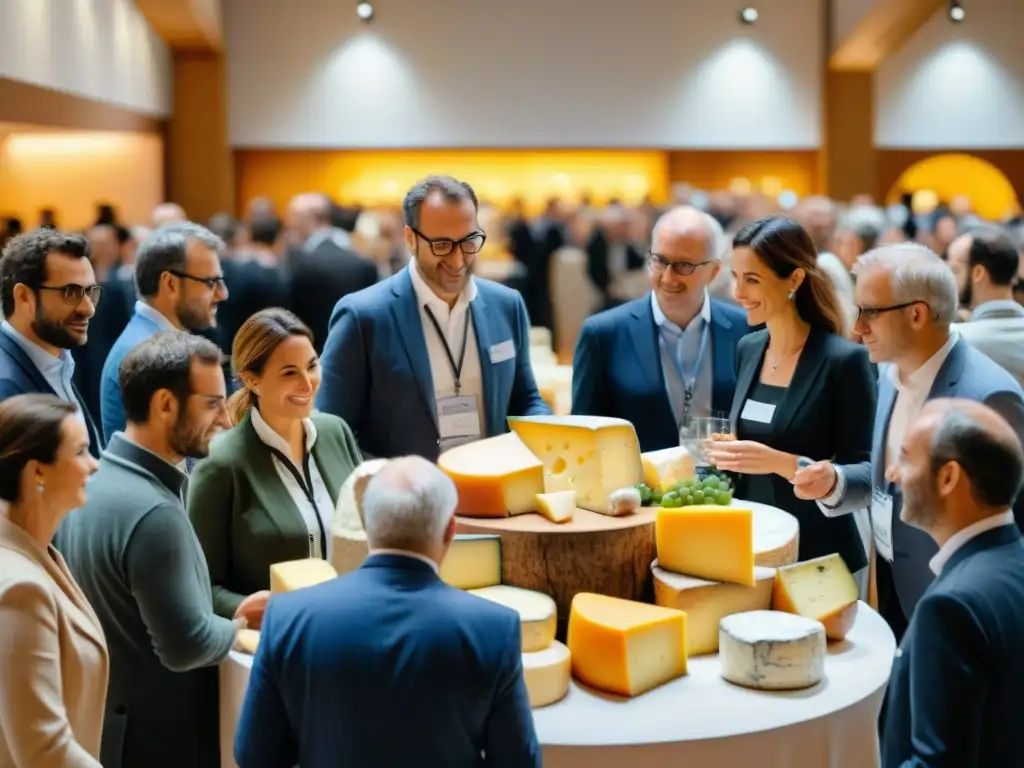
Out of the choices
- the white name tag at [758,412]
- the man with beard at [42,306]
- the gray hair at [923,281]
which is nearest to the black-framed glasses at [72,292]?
the man with beard at [42,306]

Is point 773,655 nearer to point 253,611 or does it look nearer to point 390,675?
point 390,675

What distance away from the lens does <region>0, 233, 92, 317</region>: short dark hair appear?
11.5 ft

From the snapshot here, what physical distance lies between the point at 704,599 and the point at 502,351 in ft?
3.88

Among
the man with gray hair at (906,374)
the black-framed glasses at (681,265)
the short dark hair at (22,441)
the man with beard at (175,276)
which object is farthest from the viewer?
the man with beard at (175,276)

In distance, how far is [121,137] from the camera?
1234cm

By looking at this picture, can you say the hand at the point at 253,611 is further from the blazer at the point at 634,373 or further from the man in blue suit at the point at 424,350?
the blazer at the point at 634,373

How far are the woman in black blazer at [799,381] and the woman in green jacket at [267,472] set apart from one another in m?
1.15

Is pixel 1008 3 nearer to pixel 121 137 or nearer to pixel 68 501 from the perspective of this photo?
pixel 121 137

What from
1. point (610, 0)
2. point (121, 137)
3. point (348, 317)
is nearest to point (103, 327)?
point (348, 317)

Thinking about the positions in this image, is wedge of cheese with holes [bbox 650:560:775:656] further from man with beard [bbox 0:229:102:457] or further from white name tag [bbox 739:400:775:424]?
man with beard [bbox 0:229:102:457]

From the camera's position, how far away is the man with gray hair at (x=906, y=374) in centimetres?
295

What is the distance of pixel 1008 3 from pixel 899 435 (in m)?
14.4

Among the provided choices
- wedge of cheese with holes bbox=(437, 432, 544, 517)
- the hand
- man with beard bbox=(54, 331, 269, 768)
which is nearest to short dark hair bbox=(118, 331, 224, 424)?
man with beard bbox=(54, 331, 269, 768)

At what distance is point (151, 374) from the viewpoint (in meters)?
2.55
